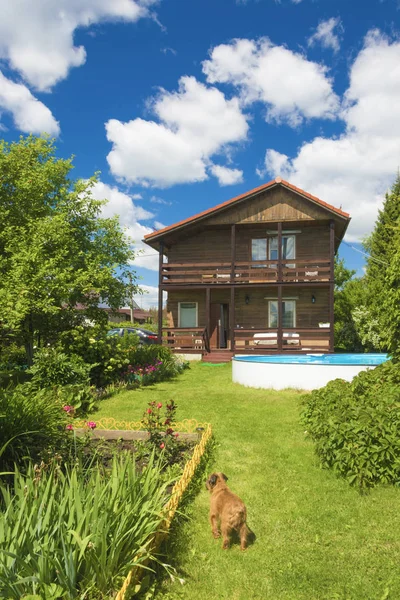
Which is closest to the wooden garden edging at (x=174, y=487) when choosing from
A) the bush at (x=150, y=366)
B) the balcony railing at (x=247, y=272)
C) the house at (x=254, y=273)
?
the bush at (x=150, y=366)

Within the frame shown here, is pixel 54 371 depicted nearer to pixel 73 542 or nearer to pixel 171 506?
pixel 171 506

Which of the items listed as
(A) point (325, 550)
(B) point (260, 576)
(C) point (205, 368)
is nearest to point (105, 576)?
(B) point (260, 576)

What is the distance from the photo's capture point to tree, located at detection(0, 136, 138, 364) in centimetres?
1113

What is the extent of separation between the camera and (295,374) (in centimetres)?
1122

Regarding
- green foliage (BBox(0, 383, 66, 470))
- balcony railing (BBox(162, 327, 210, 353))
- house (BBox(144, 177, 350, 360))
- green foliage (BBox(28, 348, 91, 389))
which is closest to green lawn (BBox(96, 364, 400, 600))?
green foliage (BBox(0, 383, 66, 470))

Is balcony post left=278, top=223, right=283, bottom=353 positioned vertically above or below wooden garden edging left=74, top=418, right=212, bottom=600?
above

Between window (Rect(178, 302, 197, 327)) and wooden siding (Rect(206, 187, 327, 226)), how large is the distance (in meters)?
5.13

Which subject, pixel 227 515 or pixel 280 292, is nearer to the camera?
pixel 227 515

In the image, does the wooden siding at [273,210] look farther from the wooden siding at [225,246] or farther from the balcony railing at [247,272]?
the balcony railing at [247,272]

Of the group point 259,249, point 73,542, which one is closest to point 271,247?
point 259,249

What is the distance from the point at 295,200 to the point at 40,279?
1471cm

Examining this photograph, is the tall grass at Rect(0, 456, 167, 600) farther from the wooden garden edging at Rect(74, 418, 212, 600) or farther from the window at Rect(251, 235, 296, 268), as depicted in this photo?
the window at Rect(251, 235, 296, 268)

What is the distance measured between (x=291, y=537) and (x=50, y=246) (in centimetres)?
1091

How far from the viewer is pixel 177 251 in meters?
24.1
